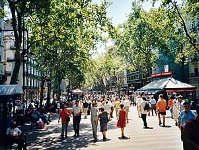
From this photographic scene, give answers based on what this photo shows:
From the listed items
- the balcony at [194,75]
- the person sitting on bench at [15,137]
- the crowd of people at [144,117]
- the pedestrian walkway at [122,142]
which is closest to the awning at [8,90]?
the person sitting on bench at [15,137]

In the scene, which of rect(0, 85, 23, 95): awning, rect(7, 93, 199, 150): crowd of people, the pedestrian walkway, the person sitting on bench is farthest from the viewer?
rect(0, 85, 23, 95): awning

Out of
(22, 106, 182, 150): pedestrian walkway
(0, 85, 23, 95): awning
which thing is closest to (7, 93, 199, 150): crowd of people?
(22, 106, 182, 150): pedestrian walkway

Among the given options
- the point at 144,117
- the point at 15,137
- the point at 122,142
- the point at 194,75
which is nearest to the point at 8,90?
the point at 15,137

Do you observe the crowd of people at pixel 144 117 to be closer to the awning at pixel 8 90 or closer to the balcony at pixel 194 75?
the awning at pixel 8 90

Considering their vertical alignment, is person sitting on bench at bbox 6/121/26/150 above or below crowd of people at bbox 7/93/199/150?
below

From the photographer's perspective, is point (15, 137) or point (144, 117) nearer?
point (15, 137)

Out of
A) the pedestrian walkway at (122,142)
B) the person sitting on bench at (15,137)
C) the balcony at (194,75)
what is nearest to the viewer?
the pedestrian walkway at (122,142)

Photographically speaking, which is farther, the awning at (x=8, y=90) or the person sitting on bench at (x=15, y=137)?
the awning at (x=8, y=90)

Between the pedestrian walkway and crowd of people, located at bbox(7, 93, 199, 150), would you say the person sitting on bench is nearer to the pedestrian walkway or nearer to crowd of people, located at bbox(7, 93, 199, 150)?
the pedestrian walkway

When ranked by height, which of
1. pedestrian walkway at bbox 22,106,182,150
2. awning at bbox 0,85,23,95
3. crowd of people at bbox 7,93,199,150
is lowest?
pedestrian walkway at bbox 22,106,182,150

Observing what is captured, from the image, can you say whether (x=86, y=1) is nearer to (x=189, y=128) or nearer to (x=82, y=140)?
(x=82, y=140)

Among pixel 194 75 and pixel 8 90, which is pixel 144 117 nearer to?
pixel 8 90

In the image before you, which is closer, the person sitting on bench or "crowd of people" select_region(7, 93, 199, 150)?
"crowd of people" select_region(7, 93, 199, 150)

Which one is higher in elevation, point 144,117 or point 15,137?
point 144,117
